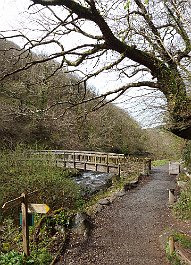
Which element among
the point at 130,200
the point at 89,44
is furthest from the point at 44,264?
the point at 130,200

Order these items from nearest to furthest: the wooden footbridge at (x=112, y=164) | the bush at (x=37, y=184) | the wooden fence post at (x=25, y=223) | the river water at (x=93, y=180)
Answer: the wooden fence post at (x=25, y=223) < the bush at (x=37, y=184) < the wooden footbridge at (x=112, y=164) < the river water at (x=93, y=180)

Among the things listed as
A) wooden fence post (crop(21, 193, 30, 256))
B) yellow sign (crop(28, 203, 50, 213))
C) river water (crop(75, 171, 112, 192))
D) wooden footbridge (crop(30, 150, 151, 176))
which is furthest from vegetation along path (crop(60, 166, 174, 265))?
river water (crop(75, 171, 112, 192))

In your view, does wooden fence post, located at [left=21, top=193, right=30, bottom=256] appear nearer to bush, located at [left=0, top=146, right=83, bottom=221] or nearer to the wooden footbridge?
bush, located at [left=0, top=146, right=83, bottom=221]

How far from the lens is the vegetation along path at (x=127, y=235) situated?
279 inches

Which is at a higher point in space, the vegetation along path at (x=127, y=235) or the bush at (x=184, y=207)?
the bush at (x=184, y=207)

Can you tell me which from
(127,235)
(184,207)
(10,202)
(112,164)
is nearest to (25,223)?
(10,202)

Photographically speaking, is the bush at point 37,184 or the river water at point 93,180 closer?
the bush at point 37,184

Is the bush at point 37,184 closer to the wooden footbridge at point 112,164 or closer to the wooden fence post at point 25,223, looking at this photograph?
the wooden fence post at point 25,223

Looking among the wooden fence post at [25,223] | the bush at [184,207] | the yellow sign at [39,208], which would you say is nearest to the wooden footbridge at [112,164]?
the bush at [184,207]

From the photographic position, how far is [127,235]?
8555 millimetres

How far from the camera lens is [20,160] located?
13.8m

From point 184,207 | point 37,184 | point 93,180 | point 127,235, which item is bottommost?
point 93,180

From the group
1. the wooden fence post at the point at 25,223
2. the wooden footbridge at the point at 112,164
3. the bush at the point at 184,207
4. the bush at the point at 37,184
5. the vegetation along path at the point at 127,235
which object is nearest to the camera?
the wooden fence post at the point at 25,223

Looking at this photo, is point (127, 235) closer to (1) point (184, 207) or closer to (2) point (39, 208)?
(1) point (184, 207)
